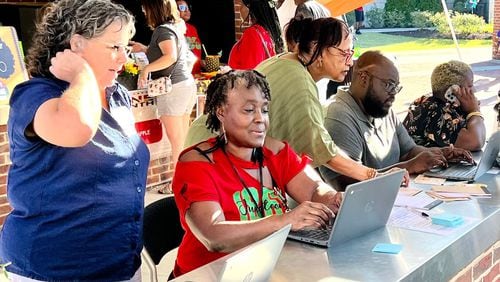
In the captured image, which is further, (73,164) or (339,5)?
(339,5)

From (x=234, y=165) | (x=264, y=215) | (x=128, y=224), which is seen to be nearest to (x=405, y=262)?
(x=264, y=215)

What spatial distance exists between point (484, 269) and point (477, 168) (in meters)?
0.43

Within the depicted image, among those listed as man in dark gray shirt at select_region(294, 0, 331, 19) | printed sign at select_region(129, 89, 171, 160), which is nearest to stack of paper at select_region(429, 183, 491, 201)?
man in dark gray shirt at select_region(294, 0, 331, 19)

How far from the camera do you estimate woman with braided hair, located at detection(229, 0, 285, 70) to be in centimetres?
398

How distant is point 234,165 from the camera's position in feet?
6.14

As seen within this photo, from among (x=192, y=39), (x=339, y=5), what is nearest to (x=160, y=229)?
(x=339, y=5)

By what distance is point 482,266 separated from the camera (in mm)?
2098

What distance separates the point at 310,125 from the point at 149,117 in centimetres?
296

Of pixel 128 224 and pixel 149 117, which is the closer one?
pixel 128 224

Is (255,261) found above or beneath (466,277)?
above

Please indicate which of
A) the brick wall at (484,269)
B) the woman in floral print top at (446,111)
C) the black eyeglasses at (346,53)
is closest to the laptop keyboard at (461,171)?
the brick wall at (484,269)

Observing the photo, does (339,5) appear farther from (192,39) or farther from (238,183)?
(238,183)

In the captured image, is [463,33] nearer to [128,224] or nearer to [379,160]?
[379,160]

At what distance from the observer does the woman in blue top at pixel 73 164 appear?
4.94 feet
